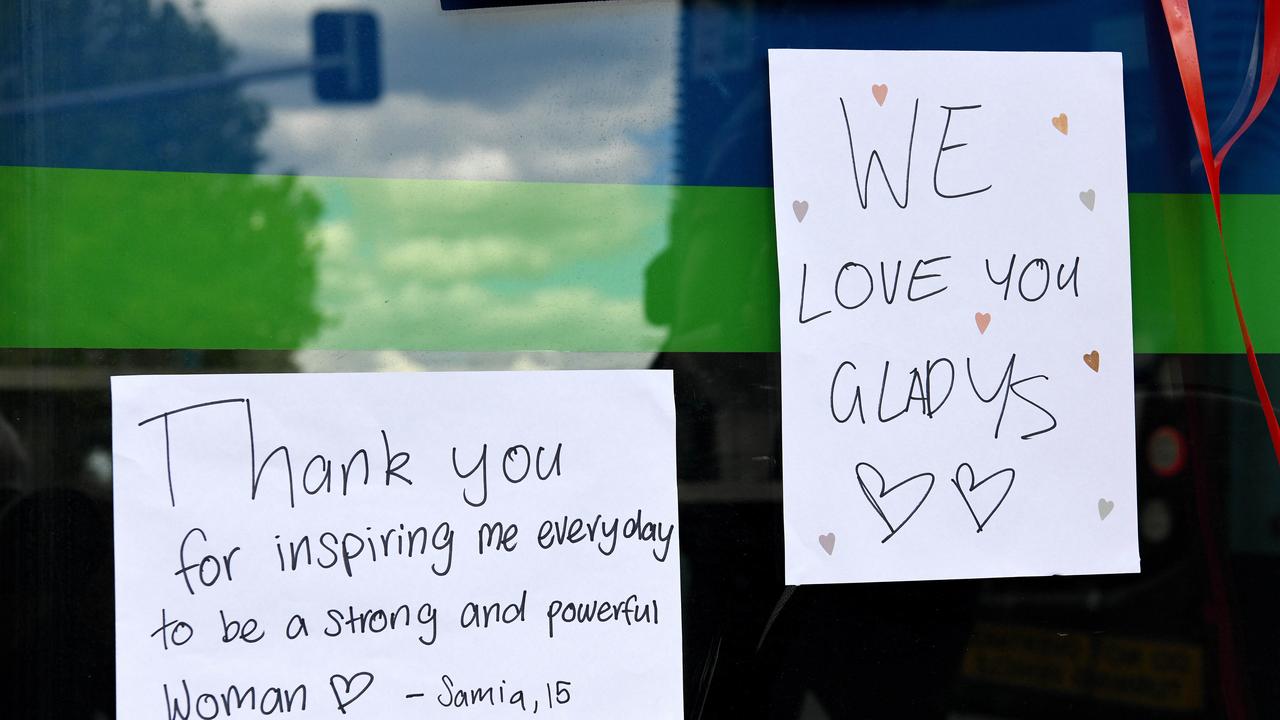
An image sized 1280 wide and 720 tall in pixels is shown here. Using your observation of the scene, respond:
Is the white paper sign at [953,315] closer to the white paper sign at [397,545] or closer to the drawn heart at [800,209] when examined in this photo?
the drawn heart at [800,209]

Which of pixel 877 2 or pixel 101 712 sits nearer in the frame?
pixel 101 712

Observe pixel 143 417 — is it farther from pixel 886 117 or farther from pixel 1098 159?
pixel 1098 159

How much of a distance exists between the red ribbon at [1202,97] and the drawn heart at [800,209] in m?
0.51

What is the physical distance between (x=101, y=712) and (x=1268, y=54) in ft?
5.54

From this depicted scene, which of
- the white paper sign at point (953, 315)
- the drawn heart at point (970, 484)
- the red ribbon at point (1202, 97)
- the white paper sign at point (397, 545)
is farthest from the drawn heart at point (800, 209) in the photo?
the red ribbon at point (1202, 97)

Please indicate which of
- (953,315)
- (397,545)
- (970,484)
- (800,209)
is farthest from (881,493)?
(397,545)

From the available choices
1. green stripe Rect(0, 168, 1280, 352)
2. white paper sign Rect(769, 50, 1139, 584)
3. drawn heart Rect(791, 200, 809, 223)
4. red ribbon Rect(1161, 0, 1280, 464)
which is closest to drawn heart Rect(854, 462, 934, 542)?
white paper sign Rect(769, 50, 1139, 584)

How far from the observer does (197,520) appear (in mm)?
1236

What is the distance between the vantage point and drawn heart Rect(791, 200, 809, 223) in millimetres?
1313

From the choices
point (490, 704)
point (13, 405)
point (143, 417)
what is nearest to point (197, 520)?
point (143, 417)

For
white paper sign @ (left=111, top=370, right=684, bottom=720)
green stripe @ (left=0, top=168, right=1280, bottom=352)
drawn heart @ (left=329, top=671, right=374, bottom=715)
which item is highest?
green stripe @ (left=0, top=168, right=1280, bottom=352)

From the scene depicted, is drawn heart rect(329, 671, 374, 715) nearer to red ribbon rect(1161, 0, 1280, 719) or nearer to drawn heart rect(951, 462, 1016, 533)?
drawn heart rect(951, 462, 1016, 533)

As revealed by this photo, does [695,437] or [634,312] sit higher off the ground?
[634,312]

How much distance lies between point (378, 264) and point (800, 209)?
53 cm
